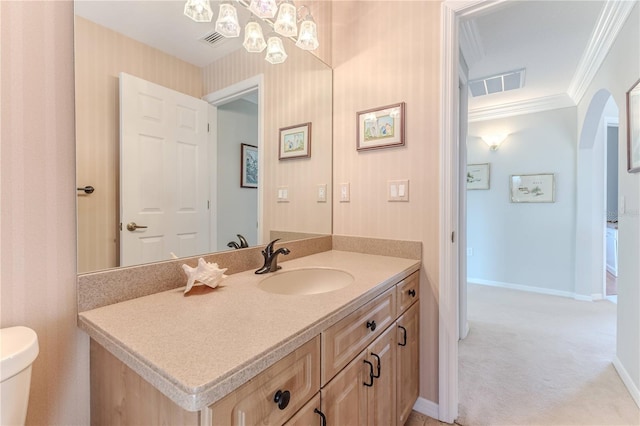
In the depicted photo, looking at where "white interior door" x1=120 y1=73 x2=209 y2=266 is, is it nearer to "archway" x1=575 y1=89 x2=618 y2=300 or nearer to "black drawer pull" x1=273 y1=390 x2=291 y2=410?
"black drawer pull" x1=273 y1=390 x2=291 y2=410

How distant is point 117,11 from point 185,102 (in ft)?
1.07

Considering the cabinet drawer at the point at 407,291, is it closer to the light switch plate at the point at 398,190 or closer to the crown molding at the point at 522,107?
the light switch plate at the point at 398,190

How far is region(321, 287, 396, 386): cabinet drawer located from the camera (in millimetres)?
799

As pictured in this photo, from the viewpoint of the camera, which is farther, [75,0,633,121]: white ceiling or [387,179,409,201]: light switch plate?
[387,179,409,201]: light switch plate

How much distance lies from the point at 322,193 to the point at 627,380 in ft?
7.31

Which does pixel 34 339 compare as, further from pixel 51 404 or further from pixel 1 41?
pixel 1 41

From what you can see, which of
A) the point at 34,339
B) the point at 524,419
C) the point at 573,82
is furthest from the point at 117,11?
the point at 573,82

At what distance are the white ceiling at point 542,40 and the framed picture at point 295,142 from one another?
3.50 ft

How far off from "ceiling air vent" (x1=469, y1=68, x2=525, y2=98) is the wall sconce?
72cm

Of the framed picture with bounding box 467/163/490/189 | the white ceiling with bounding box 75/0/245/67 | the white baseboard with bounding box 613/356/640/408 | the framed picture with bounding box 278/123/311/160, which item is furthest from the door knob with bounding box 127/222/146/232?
the framed picture with bounding box 467/163/490/189

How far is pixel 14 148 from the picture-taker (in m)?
0.73

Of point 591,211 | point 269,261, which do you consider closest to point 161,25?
point 269,261

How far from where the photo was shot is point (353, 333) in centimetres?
92

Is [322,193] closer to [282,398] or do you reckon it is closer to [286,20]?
[286,20]
